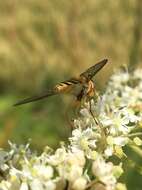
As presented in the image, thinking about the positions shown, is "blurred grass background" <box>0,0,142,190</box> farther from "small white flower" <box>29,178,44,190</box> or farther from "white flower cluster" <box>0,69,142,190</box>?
"small white flower" <box>29,178,44,190</box>

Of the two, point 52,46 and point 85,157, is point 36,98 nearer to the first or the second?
point 85,157

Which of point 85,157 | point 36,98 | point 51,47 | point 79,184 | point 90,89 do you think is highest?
point 51,47

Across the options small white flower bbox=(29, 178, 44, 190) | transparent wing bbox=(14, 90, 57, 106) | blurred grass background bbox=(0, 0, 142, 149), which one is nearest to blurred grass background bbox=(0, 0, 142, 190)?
blurred grass background bbox=(0, 0, 142, 149)

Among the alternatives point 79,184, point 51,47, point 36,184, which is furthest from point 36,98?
point 51,47

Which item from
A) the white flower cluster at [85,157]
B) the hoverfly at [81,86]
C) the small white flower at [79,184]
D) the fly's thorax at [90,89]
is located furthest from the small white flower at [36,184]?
the fly's thorax at [90,89]

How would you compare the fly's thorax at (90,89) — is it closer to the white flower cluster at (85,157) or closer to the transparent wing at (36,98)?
the white flower cluster at (85,157)

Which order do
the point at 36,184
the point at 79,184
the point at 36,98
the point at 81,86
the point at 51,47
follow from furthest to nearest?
the point at 51,47, the point at 81,86, the point at 36,98, the point at 36,184, the point at 79,184

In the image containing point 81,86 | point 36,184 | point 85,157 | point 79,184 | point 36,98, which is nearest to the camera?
point 79,184
